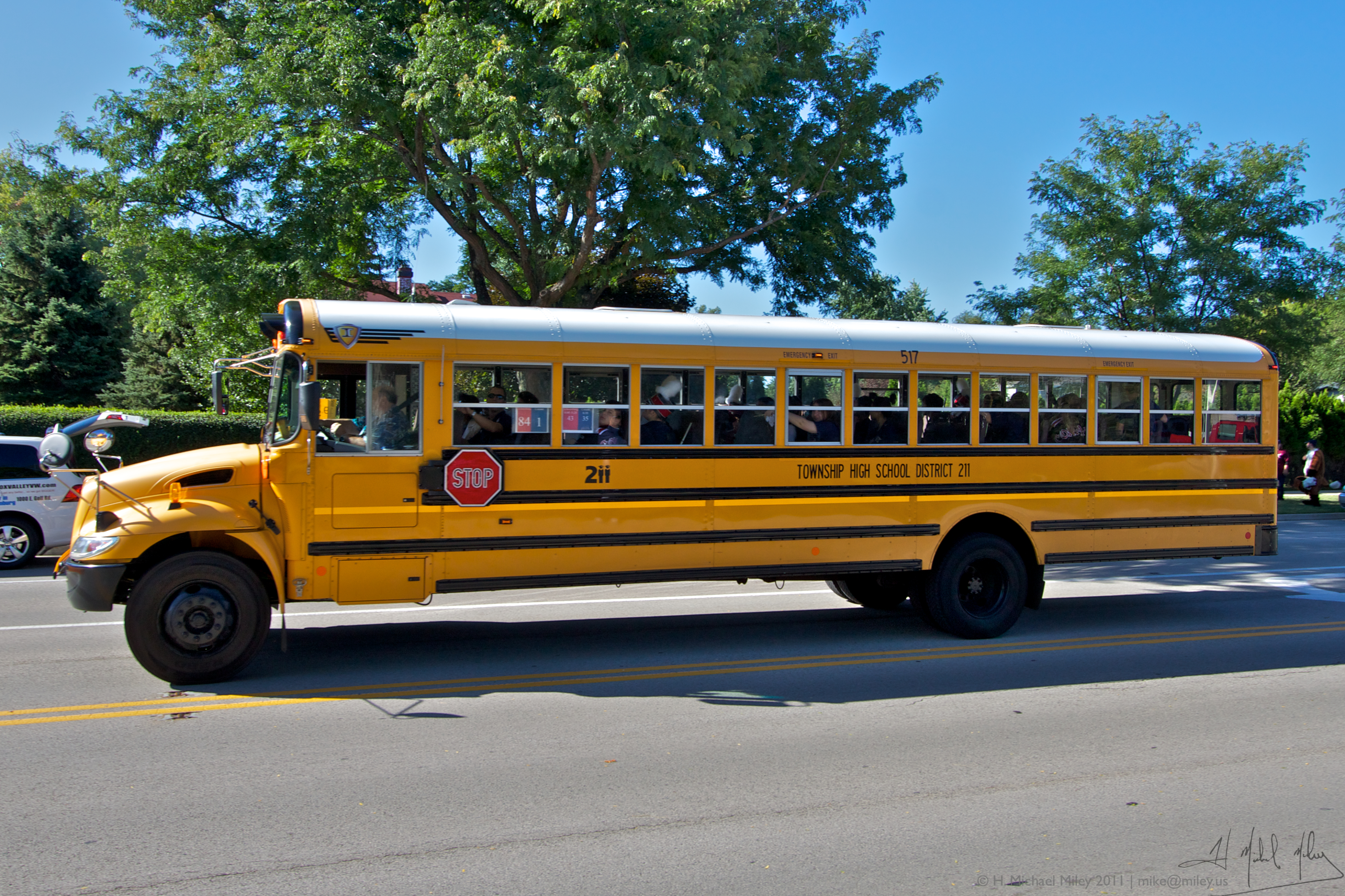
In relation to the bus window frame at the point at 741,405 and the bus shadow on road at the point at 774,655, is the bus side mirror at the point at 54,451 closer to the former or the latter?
the bus shadow on road at the point at 774,655

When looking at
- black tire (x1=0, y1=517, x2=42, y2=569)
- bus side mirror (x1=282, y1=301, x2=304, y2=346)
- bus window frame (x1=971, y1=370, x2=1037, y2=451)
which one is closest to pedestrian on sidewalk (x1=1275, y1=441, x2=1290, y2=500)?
bus window frame (x1=971, y1=370, x2=1037, y2=451)

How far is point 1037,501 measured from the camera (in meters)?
9.10

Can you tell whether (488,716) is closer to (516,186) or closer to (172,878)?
(172,878)

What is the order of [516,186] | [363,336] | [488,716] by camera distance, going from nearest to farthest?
[488,716]
[363,336]
[516,186]

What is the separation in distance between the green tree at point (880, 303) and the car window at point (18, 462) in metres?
11.2

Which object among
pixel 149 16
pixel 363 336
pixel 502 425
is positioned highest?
pixel 149 16

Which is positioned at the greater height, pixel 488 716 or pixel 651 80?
pixel 651 80

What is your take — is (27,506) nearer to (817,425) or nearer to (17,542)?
(17,542)

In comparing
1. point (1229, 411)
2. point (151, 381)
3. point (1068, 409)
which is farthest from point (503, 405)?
point (151, 381)

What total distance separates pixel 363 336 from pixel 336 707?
8.70 feet

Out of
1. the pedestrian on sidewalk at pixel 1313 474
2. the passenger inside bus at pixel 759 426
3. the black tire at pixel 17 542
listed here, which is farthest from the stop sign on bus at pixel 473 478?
the pedestrian on sidewalk at pixel 1313 474

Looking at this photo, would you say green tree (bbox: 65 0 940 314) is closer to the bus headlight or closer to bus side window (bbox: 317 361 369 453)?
bus side window (bbox: 317 361 369 453)

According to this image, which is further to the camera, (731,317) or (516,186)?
(516,186)

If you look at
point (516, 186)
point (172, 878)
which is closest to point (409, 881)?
point (172, 878)
